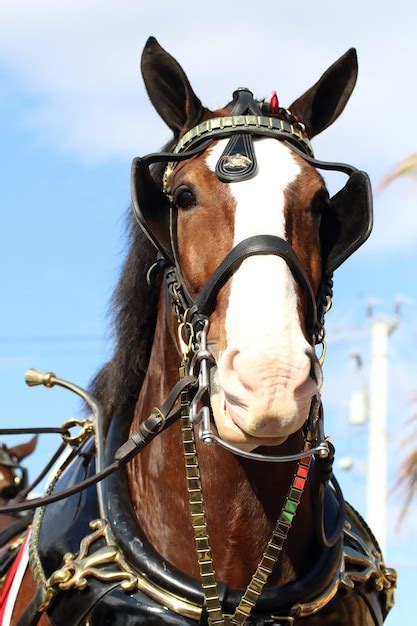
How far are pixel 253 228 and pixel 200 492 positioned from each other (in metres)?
0.95

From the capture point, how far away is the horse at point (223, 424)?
3957 mm

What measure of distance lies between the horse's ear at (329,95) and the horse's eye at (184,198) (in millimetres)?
709

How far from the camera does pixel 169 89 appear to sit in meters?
4.69

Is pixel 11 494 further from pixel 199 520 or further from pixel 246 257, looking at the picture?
pixel 246 257

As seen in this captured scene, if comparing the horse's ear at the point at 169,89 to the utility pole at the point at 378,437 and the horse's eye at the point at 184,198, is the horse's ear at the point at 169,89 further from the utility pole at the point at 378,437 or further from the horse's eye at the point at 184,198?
the utility pole at the point at 378,437

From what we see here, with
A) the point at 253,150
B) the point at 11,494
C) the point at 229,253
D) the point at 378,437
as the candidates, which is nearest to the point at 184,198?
the point at 253,150

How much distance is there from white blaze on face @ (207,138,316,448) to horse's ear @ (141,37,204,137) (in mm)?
739

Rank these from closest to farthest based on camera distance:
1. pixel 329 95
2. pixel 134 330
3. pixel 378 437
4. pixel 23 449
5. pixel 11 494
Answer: pixel 329 95 < pixel 134 330 < pixel 11 494 < pixel 23 449 < pixel 378 437

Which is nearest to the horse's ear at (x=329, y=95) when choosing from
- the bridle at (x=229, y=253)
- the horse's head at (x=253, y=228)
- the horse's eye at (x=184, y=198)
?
the horse's head at (x=253, y=228)

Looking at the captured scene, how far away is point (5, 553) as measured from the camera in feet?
17.9

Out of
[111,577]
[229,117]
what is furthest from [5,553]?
[229,117]

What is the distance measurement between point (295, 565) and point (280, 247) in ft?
3.80

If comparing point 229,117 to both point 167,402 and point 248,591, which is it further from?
point 248,591

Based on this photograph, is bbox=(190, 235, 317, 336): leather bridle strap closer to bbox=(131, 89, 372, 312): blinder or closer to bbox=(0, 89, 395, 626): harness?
bbox=(0, 89, 395, 626): harness
